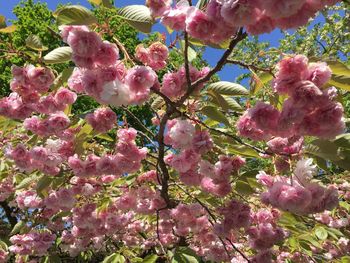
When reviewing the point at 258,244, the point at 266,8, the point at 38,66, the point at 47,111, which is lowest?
the point at 258,244

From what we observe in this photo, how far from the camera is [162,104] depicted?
2.51 m

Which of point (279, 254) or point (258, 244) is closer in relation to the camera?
point (258, 244)

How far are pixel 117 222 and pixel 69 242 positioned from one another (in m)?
1.33

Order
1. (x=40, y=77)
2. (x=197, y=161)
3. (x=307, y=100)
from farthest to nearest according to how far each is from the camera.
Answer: (x=197, y=161)
(x=40, y=77)
(x=307, y=100)

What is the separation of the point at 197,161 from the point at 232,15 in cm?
116

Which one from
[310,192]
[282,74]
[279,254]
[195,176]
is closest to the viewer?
[282,74]

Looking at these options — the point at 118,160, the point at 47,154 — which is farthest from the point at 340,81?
the point at 47,154

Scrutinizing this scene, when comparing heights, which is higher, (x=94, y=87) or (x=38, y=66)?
(x=38, y=66)

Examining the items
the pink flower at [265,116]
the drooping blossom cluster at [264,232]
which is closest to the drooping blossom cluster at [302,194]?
the pink flower at [265,116]

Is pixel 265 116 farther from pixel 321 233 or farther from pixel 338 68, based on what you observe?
pixel 321 233

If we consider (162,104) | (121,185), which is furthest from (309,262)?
(162,104)

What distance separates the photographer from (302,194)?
1.71 metres

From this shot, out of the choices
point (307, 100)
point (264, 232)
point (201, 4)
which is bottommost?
point (264, 232)

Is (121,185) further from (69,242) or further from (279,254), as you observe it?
(279,254)
